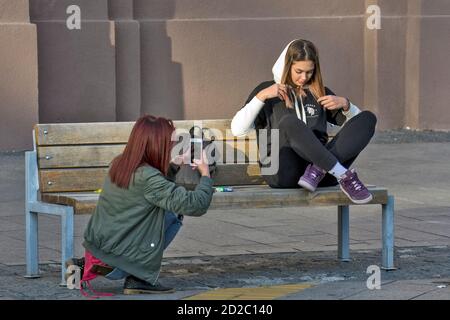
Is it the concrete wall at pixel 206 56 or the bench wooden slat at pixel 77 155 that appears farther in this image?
the concrete wall at pixel 206 56

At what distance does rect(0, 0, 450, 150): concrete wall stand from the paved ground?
7.02 feet

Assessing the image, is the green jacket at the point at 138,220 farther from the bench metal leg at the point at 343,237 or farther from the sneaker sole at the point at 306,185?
the bench metal leg at the point at 343,237

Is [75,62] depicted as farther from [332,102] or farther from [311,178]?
[311,178]

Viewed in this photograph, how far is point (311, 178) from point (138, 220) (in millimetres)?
1129

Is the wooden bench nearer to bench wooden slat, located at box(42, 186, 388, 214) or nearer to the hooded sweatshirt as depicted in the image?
bench wooden slat, located at box(42, 186, 388, 214)

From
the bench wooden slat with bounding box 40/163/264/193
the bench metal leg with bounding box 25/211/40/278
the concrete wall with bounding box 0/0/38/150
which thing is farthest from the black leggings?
the concrete wall with bounding box 0/0/38/150

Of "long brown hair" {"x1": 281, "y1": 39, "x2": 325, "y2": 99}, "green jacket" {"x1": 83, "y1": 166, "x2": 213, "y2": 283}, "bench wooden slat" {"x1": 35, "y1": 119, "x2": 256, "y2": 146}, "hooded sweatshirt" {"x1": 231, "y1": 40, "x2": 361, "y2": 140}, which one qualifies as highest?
"long brown hair" {"x1": 281, "y1": 39, "x2": 325, "y2": 99}

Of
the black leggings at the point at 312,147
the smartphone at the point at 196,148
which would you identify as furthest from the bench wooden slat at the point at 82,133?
the black leggings at the point at 312,147

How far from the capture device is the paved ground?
589cm

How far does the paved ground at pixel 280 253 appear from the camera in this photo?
5.89 m

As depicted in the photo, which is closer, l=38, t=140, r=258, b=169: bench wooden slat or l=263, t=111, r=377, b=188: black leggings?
l=263, t=111, r=377, b=188: black leggings

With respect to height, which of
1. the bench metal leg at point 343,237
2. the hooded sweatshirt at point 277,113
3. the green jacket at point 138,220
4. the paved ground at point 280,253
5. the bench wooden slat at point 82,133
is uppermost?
the hooded sweatshirt at point 277,113

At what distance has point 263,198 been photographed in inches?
245

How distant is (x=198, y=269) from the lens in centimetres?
659
